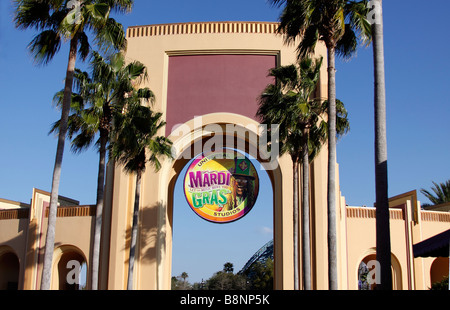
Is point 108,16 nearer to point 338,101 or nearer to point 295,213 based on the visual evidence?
point 338,101

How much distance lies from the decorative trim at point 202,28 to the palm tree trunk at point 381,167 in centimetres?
1764

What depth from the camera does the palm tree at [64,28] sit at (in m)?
15.7

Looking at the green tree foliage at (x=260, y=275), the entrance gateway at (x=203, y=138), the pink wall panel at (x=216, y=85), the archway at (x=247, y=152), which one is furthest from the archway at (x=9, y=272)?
the green tree foliage at (x=260, y=275)

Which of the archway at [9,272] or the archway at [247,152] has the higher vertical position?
the archway at [247,152]

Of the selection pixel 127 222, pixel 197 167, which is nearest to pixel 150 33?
pixel 197 167

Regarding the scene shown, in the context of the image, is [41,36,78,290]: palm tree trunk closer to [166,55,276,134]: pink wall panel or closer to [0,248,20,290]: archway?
[166,55,276,134]: pink wall panel

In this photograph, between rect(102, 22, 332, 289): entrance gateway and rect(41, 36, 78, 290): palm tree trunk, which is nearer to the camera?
rect(41, 36, 78, 290): palm tree trunk

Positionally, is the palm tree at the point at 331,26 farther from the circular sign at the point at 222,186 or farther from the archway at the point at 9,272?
the archway at the point at 9,272

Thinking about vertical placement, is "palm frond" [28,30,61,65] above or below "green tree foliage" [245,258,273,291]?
above

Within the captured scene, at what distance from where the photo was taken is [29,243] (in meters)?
30.1

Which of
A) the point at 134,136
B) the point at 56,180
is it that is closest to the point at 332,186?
the point at 56,180

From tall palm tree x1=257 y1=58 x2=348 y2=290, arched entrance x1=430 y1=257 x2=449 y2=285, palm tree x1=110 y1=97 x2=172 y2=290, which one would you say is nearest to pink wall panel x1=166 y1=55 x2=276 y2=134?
palm tree x1=110 y1=97 x2=172 y2=290

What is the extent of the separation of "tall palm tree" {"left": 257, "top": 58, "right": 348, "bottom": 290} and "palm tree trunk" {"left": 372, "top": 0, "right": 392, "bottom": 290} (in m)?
7.89

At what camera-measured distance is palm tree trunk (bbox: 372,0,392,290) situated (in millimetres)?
10492
